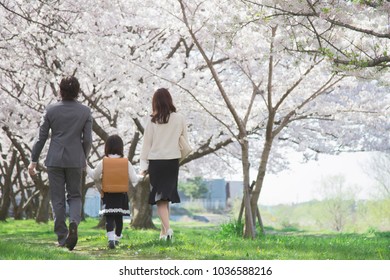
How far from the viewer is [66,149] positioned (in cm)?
748

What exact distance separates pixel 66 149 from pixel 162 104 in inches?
52.0

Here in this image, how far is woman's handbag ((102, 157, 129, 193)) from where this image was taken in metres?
8.27

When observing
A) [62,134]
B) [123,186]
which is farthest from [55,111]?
[123,186]

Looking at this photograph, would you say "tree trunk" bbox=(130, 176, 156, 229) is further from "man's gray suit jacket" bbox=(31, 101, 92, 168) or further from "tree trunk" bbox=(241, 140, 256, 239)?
"man's gray suit jacket" bbox=(31, 101, 92, 168)

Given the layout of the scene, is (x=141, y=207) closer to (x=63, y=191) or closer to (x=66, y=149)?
(x=63, y=191)

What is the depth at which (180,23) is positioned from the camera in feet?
35.3

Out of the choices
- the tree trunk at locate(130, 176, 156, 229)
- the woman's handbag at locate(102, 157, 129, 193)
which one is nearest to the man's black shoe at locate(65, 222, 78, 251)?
the woman's handbag at locate(102, 157, 129, 193)

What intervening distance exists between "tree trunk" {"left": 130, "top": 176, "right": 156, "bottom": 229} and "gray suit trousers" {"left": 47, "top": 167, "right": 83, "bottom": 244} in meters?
8.26

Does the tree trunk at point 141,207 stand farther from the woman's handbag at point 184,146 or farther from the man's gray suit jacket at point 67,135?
the man's gray suit jacket at point 67,135

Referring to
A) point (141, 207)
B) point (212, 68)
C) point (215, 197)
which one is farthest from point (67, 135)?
point (215, 197)

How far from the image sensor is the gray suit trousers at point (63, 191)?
7590 mm

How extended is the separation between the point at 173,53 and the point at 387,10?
1007 cm

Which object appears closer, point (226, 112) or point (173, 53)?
point (226, 112)
